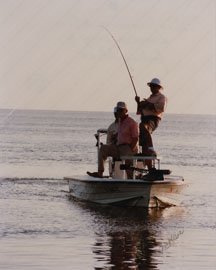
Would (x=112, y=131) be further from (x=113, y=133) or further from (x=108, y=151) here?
(x=108, y=151)

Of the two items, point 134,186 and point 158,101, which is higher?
point 158,101

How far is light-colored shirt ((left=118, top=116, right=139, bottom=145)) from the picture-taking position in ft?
52.2

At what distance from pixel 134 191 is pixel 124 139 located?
0.94 m

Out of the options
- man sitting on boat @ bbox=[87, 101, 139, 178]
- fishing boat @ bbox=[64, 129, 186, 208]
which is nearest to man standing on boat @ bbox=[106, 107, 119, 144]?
man sitting on boat @ bbox=[87, 101, 139, 178]

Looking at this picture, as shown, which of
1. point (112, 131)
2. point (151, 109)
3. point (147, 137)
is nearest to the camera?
point (151, 109)

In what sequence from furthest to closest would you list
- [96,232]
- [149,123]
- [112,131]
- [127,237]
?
1. [112,131]
2. [149,123]
3. [96,232]
4. [127,237]

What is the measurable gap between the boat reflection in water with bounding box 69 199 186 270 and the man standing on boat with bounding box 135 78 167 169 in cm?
118

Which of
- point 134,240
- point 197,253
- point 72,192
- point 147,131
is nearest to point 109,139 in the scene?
point 147,131

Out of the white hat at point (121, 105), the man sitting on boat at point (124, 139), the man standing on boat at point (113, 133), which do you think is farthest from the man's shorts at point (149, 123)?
the man standing on boat at point (113, 133)

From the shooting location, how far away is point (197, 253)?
38.7 ft

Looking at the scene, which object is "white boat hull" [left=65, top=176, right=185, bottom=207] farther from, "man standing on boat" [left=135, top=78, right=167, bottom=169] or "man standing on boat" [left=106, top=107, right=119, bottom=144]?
"man standing on boat" [left=106, top=107, right=119, bottom=144]

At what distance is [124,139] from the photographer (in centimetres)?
1608

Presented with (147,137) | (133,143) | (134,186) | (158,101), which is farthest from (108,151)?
(158,101)

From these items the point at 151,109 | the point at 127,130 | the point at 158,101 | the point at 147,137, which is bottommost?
the point at 147,137
